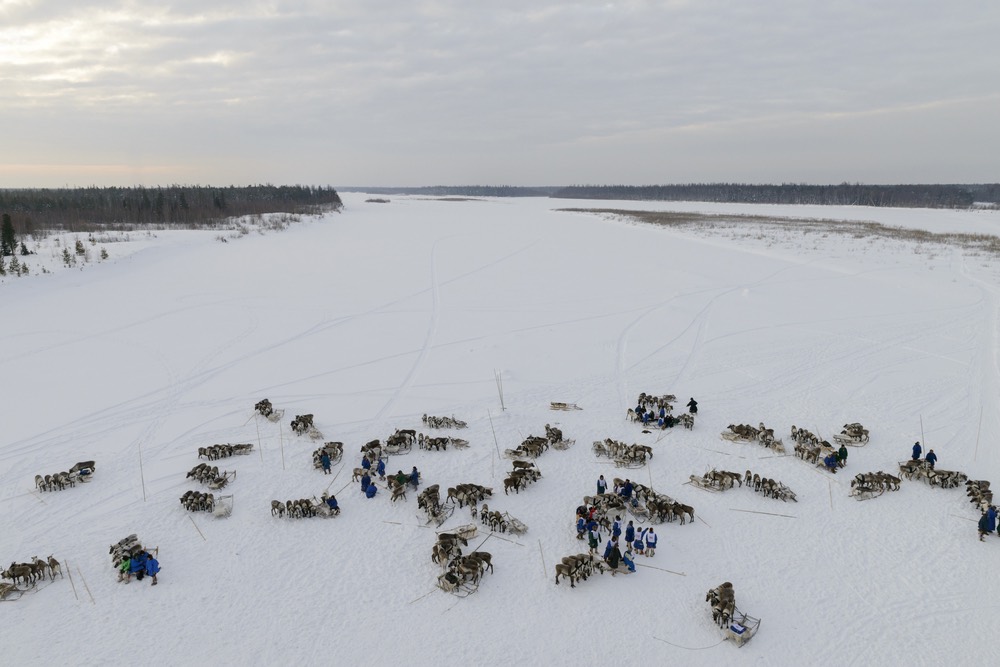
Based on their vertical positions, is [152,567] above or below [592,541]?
above

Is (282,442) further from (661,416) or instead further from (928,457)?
(928,457)

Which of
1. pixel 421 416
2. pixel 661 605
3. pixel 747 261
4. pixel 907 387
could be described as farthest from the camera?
pixel 747 261

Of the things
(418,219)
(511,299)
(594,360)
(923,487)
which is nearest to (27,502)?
(594,360)

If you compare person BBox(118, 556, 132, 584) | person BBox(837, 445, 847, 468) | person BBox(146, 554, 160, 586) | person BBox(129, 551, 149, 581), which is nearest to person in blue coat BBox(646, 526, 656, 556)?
person BBox(837, 445, 847, 468)

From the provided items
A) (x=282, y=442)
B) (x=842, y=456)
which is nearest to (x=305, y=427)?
(x=282, y=442)

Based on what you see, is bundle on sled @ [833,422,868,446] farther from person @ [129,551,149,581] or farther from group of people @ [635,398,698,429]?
person @ [129,551,149,581]

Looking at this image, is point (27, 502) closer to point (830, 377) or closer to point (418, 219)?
point (830, 377)

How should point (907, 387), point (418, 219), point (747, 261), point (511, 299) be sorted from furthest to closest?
point (418, 219), point (747, 261), point (511, 299), point (907, 387)
